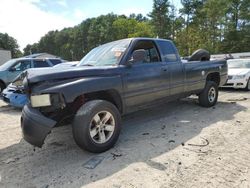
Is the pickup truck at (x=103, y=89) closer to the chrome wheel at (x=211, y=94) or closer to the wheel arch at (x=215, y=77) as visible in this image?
the chrome wheel at (x=211, y=94)

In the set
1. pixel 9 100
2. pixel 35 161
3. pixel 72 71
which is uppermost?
pixel 72 71

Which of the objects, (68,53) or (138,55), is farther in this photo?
(68,53)

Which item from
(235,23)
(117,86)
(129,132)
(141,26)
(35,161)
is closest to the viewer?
(35,161)

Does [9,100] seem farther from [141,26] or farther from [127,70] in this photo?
[141,26]

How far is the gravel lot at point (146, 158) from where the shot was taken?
3.16 metres

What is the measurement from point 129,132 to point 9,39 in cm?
9964

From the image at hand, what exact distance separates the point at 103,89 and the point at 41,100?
3.31 ft

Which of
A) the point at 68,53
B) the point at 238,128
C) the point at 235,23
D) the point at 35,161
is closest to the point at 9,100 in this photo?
the point at 35,161

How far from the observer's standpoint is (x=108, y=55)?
489 centimetres

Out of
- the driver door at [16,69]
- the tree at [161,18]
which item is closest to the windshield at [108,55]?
the driver door at [16,69]

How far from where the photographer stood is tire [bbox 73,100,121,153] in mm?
3686

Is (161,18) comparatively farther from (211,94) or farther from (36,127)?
(36,127)

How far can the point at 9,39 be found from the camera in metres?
92.5

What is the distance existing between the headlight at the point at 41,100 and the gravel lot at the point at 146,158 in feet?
2.94
